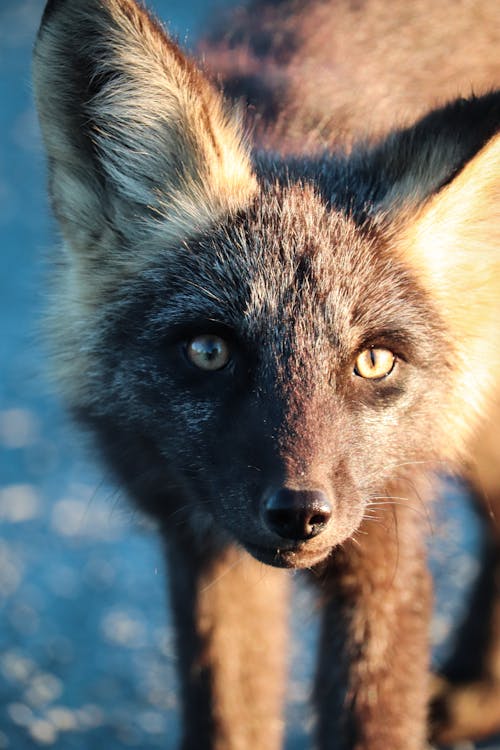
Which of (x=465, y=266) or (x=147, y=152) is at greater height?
(x=147, y=152)

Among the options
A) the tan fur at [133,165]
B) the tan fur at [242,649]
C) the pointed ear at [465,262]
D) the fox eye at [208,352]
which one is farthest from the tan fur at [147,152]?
the tan fur at [242,649]

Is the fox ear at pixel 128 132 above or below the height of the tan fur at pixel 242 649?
above

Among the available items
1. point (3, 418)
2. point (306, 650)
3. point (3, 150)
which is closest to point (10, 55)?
point (3, 150)

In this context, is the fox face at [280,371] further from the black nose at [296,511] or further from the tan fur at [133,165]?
the tan fur at [133,165]

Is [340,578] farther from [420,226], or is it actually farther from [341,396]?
[420,226]

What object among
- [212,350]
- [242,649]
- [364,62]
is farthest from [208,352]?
[364,62]

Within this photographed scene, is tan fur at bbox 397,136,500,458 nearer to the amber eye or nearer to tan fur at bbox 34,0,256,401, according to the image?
the amber eye

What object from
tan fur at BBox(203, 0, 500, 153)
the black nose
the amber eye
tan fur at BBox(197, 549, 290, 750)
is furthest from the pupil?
tan fur at BBox(203, 0, 500, 153)

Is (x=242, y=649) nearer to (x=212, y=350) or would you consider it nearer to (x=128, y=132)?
(x=212, y=350)
